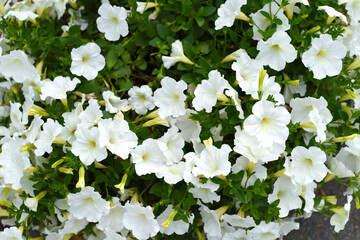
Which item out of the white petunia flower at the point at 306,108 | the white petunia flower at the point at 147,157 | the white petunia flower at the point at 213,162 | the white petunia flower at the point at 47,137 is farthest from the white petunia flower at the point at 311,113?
the white petunia flower at the point at 47,137

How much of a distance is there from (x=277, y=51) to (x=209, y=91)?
1.06 feet

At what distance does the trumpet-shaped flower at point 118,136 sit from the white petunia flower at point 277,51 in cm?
59

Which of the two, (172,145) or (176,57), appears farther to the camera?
(176,57)

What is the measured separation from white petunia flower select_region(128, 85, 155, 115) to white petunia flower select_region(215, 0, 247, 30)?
0.38 metres

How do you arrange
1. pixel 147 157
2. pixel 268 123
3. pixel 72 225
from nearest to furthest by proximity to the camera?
pixel 268 123 < pixel 147 157 < pixel 72 225

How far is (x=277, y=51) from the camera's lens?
1.74 metres

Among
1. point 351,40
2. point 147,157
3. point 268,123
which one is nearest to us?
point 268,123

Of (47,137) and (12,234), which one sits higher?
(47,137)

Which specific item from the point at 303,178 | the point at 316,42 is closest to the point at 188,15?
the point at 316,42

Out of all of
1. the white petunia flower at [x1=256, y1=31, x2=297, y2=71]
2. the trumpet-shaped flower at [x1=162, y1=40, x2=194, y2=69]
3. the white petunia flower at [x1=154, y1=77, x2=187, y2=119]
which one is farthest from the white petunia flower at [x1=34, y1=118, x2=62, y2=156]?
the white petunia flower at [x1=256, y1=31, x2=297, y2=71]

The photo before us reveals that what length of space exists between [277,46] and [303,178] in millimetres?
A: 517

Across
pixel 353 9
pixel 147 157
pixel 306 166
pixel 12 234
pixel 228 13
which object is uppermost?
pixel 228 13

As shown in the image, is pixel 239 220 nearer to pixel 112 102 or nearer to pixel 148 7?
pixel 112 102

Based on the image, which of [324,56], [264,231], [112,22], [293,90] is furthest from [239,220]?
[112,22]
